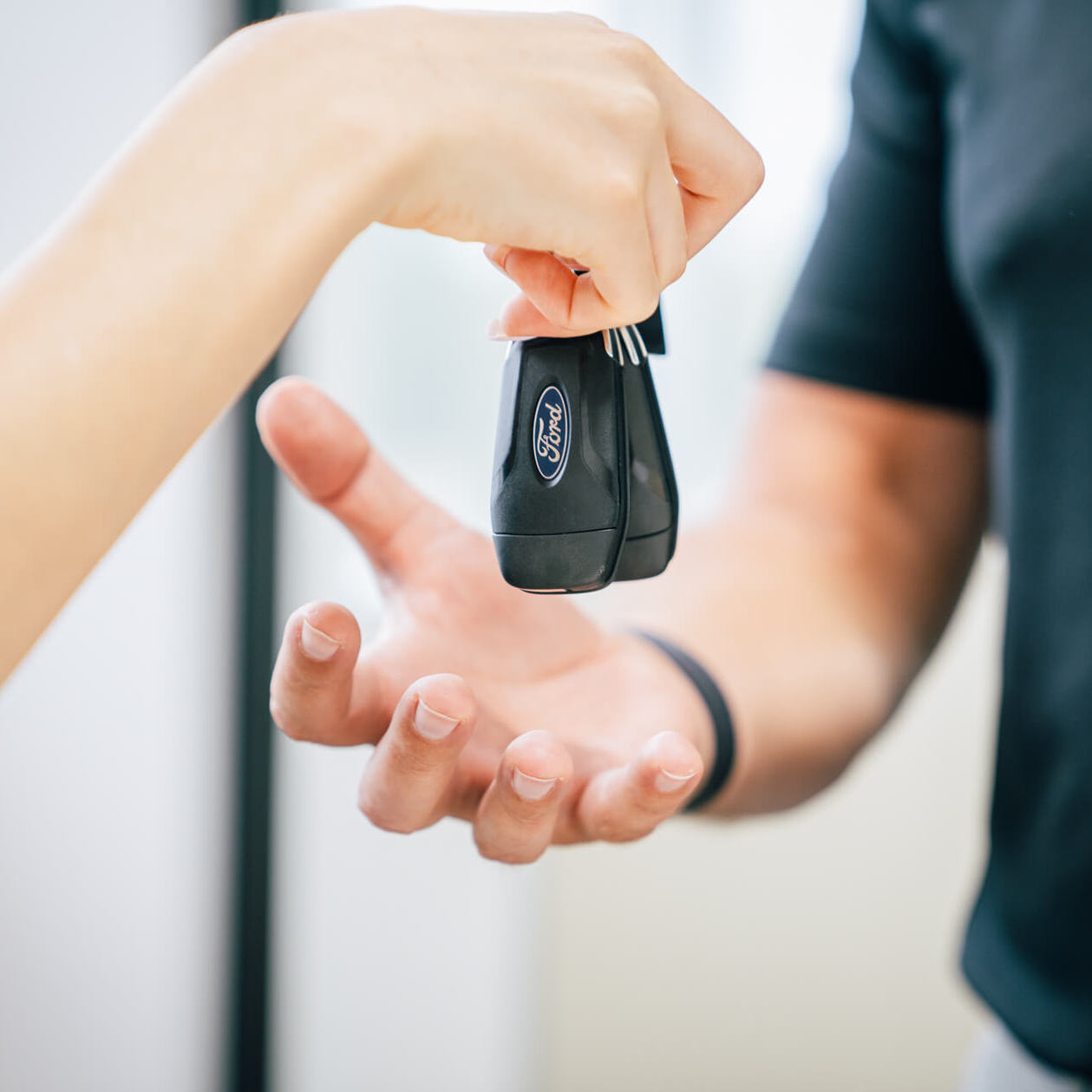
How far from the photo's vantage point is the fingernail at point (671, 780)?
0.41m

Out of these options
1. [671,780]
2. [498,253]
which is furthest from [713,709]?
[498,253]

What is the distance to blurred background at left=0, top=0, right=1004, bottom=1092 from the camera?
3.44 ft

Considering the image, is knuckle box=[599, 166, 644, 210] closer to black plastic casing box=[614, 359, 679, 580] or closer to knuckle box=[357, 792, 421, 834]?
black plastic casing box=[614, 359, 679, 580]

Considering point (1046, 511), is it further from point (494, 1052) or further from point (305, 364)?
point (494, 1052)

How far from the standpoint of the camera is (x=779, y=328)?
85 cm

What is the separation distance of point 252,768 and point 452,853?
0.96ft

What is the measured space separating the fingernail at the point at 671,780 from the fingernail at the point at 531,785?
41 millimetres

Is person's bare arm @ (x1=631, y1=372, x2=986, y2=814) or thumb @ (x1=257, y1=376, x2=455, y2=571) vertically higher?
thumb @ (x1=257, y1=376, x2=455, y2=571)

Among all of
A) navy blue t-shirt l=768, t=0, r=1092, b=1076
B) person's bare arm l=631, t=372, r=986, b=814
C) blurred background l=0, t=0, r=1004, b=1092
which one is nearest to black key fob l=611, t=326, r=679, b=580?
person's bare arm l=631, t=372, r=986, b=814

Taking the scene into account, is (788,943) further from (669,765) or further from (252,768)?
(669,765)

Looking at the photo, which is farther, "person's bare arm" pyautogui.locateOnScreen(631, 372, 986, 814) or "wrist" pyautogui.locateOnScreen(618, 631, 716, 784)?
"person's bare arm" pyautogui.locateOnScreen(631, 372, 986, 814)

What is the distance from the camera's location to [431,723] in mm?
393

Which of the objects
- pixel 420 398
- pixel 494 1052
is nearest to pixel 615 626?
pixel 420 398

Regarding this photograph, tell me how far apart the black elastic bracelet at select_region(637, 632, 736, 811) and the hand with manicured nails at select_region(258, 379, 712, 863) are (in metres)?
0.01
